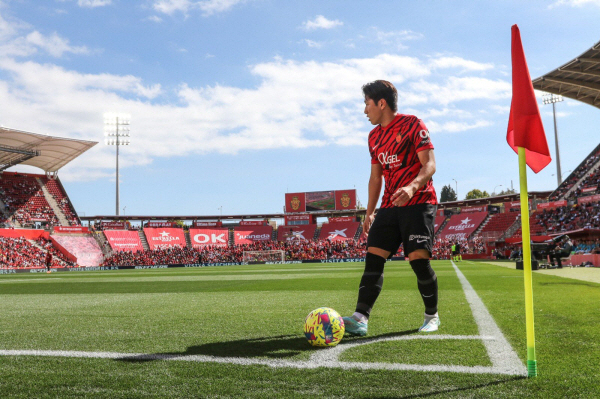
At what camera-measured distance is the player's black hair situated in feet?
13.5

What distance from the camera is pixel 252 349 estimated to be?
3.34 m

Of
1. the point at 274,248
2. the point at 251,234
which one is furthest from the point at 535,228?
the point at 251,234

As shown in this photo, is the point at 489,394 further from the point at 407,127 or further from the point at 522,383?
the point at 407,127

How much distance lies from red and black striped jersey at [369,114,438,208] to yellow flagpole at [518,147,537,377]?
47.5 inches

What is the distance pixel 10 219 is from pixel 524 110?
52.3 meters

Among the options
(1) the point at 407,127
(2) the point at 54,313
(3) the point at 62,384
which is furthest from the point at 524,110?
(2) the point at 54,313

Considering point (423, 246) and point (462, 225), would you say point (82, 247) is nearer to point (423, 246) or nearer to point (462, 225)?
point (462, 225)

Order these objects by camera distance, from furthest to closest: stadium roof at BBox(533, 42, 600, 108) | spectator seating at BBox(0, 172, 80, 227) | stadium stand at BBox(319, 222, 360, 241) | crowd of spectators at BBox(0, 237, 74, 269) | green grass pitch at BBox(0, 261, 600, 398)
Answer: stadium stand at BBox(319, 222, 360, 241) < spectator seating at BBox(0, 172, 80, 227) < crowd of spectators at BBox(0, 237, 74, 269) < stadium roof at BBox(533, 42, 600, 108) < green grass pitch at BBox(0, 261, 600, 398)

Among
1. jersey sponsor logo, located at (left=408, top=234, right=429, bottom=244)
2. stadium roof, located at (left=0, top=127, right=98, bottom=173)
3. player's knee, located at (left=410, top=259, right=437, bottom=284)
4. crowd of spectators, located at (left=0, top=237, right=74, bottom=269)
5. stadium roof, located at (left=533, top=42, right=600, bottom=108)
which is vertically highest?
stadium roof, located at (left=533, top=42, right=600, bottom=108)

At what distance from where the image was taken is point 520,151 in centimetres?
275

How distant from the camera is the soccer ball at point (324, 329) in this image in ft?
11.1

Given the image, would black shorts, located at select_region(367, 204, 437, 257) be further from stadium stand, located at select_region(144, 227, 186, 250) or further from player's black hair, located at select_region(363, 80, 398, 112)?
stadium stand, located at select_region(144, 227, 186, 250)

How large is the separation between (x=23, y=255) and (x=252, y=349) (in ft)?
149

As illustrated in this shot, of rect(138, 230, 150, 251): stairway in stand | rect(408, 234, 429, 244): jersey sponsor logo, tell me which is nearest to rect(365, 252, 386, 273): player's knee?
rect(408, 234, 429, 244): jersey sponsor logo
